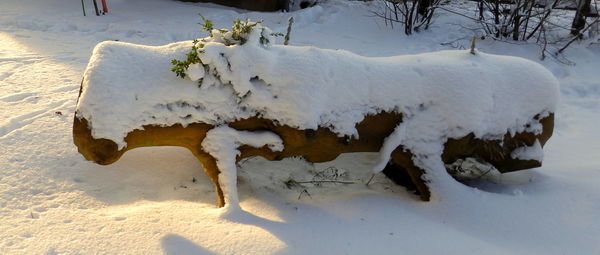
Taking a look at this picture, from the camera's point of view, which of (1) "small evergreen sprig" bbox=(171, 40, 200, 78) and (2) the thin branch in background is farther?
(2) the thin branch in background

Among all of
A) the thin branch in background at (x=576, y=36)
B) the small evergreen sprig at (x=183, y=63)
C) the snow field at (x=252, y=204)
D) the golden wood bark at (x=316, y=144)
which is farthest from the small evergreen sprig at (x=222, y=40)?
the thin branch in background at (x=576, y=36)

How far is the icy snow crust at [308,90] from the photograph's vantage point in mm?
2570

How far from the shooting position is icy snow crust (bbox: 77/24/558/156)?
257 cm

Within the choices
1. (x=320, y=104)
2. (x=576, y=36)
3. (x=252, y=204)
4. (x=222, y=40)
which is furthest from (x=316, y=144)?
(x=576, y=36)

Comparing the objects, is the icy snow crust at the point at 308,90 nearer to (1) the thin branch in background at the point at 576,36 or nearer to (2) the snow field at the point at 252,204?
(2) the snow field at the point at 252,204

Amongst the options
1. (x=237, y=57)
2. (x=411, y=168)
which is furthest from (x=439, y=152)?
(x=237, y=57)

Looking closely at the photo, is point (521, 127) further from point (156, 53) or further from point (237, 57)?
→ point (156, 53)

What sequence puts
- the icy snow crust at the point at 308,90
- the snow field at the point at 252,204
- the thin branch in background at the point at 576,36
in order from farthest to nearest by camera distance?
1. the thin branch in background at the point at 576,36
2. the icy snow crust at the point at 308,90
3. the snow field at the point at 252,204

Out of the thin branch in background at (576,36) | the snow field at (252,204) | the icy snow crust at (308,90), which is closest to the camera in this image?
the snow field at (252,204)

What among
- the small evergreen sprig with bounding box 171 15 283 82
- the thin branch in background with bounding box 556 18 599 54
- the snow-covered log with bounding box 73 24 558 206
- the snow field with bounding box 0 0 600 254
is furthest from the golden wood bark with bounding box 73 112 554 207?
the thin branch in background with bounding box 556 18 599 54

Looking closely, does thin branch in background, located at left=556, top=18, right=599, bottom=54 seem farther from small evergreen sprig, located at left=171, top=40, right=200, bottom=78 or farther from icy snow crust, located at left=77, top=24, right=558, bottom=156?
small evergreen sprig, located at left=171, top=40, right=200, bottom=78

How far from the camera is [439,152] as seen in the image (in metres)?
3.05

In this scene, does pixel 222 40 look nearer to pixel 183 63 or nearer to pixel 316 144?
pixel 183 63

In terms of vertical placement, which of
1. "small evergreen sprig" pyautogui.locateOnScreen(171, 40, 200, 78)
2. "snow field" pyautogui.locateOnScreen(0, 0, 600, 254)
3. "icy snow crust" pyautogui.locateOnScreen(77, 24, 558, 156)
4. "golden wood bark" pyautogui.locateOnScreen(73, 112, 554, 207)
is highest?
"small evergreen sprig" pyautogui.locateOnScreen(171, 40, 200, 78)
